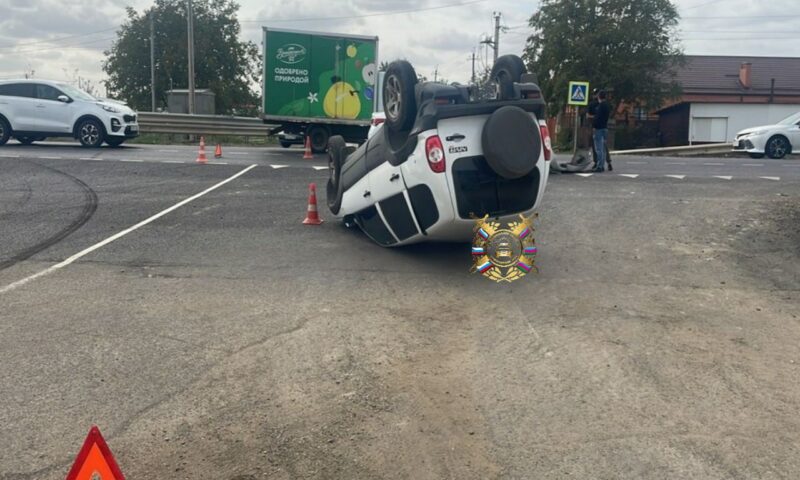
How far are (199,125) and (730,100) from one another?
39740mm

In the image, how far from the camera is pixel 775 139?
2309 cm

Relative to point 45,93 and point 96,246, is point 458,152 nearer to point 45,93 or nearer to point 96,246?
point 96,246

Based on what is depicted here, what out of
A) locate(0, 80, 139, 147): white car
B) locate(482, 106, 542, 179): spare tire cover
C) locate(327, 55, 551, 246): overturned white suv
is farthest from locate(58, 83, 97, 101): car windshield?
locate(482, 106, 542, 179): spare tire cover

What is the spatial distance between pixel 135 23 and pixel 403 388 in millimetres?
63022

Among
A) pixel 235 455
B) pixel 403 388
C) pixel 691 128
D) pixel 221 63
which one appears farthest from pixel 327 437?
pixel 221 63

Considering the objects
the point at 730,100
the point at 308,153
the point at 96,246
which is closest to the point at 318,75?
the point at 308,153

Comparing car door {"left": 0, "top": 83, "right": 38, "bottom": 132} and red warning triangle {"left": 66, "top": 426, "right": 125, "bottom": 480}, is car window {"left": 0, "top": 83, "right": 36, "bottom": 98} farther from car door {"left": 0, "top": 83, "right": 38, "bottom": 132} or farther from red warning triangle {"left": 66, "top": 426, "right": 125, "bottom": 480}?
red warning triangle {"left": 66, "top": 426, "right": 125, "bottom": 480}

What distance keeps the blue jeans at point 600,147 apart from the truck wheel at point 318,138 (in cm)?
774

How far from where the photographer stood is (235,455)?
13.1 ft

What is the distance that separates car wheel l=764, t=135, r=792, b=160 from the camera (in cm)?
2302

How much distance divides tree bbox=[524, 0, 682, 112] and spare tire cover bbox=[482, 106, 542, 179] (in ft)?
148

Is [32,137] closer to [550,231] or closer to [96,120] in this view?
[96,120]

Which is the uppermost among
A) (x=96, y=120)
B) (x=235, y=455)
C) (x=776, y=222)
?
(x=96, y=120)

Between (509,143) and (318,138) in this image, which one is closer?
(509,143)
